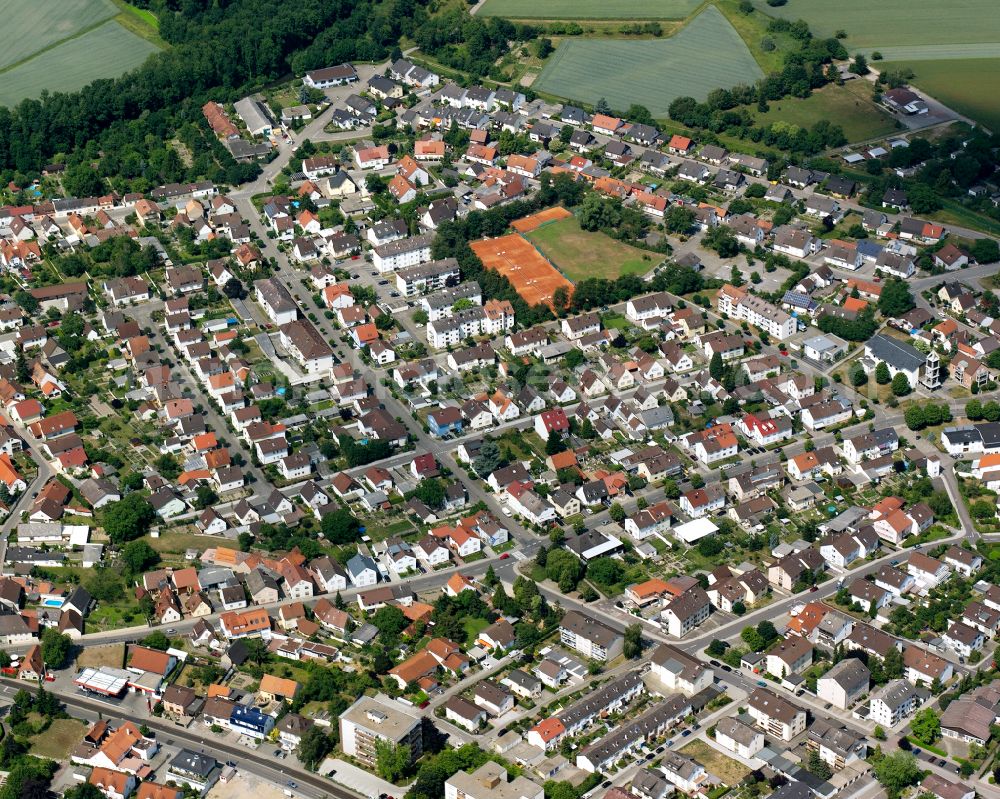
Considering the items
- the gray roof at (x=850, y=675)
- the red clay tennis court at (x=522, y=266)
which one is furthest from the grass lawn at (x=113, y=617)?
the red clay tennis court at (x=522, y=266)

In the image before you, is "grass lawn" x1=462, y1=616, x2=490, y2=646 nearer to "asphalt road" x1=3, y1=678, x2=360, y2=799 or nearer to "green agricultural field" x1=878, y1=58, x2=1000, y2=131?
"asphalt road" x1=3, y1=678, x2=360, y2=799

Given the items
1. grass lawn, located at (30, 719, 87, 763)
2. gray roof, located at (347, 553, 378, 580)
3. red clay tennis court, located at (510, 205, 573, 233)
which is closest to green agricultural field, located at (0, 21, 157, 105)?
red clay tennis court, located at (510, 205, 573, 233)

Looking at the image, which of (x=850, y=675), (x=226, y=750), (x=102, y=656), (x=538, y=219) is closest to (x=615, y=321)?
(x=538, y=219)

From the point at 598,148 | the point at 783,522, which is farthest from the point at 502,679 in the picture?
the point at 598,148

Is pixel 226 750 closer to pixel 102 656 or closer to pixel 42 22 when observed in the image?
pixel 102 656

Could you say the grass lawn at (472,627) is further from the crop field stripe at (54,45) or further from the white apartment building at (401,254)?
the crop field stripe at (54,45)

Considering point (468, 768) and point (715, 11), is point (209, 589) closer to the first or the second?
point (468, 768)
